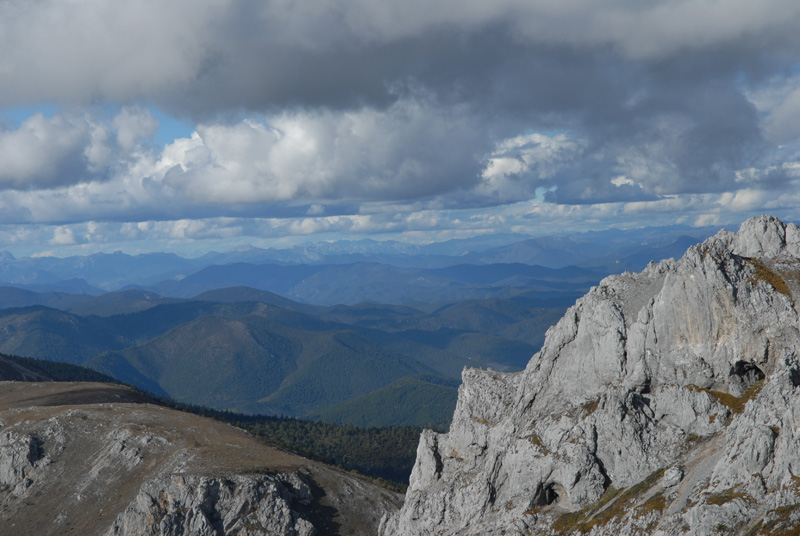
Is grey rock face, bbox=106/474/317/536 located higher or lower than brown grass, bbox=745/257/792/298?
lower

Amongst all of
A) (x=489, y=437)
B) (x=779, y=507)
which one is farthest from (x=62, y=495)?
(x=779, y=507)

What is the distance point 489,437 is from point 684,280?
39410 mm

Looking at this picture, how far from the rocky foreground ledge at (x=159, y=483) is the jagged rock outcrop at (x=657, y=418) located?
38.1m

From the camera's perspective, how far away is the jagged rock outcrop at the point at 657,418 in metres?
65.4

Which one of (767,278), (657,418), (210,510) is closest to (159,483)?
(210,510)

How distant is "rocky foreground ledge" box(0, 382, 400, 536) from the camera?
Answer: 12625 cm

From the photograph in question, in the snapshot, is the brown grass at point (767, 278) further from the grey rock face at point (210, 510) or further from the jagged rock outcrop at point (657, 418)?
the grey rock face at point (210, 510)

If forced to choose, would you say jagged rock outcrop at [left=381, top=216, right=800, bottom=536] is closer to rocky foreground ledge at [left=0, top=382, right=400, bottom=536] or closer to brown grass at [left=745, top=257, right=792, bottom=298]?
brown grass at [left=745, top=257, right=792, bottom=298]

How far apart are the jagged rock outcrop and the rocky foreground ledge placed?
125 ft

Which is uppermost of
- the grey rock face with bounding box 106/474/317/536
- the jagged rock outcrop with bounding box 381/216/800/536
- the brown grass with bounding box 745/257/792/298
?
the brown grass with bounding box 745/257/792/298

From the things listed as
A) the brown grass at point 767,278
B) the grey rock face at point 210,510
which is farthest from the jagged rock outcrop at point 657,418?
the grey rock face at point 210,510

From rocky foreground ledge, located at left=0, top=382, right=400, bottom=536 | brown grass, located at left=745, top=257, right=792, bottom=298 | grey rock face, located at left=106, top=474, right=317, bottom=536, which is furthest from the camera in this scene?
rocky foreground ledge, located at left=0, top=382, right=400, bottom=536

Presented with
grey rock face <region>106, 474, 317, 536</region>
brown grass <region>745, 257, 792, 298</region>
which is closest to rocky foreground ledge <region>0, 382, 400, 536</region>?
grey rock face <region>106, 474, 317, 536</region>

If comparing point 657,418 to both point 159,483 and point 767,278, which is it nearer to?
point 767,278
